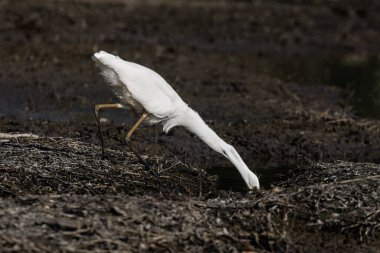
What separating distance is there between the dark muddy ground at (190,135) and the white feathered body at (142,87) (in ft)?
1.91

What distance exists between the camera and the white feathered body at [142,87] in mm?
8354

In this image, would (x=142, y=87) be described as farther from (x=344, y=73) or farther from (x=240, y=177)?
(x=344, y=73)

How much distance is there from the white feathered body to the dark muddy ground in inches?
22.9

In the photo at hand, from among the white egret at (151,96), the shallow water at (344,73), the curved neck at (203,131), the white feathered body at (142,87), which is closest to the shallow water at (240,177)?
the curved neck at (203,131)

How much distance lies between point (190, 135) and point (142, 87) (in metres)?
2.91

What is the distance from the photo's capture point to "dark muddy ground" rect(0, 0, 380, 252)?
6.65 metres

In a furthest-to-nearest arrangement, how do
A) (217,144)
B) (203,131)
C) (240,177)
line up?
(240,177) < (203,131) < (217,144)

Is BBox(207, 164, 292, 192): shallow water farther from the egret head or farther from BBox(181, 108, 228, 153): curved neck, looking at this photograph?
BBox(181, 108, 228, 153): curved neck

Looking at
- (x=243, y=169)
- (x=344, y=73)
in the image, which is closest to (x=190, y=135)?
(x=243, y=169)

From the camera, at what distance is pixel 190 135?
1128 cm

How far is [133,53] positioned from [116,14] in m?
3.92

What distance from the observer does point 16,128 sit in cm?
1081

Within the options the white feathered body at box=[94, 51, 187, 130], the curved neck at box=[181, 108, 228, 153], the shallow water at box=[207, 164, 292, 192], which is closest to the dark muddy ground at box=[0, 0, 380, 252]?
the shallow water at box=[207, 164, 292, 192]

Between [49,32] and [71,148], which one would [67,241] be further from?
[49,32]
